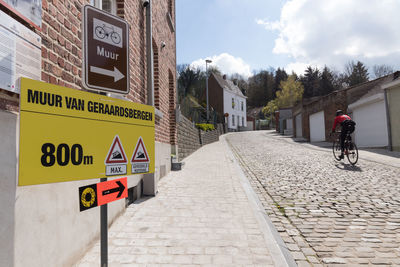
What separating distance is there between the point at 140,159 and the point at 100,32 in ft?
3.61

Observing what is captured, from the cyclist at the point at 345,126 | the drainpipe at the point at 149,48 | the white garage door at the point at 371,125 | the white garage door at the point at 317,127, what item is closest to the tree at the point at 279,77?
the white garage door at the point at 317,127

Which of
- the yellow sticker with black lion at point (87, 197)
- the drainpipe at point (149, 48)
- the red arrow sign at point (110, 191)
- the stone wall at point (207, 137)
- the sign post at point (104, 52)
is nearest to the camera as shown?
the yellow sticker with black lion at point (87, 197)

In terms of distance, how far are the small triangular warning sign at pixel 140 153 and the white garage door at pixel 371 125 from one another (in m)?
15.7

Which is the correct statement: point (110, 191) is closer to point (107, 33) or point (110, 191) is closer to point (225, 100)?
point (107, 33)

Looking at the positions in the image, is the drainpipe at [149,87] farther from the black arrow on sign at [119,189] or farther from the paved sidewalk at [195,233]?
the black arrow on sign at [119,189]

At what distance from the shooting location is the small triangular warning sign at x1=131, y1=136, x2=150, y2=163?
2158 mm

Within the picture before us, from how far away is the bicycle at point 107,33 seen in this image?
206 centimetres

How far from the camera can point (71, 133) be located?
171 centimetres

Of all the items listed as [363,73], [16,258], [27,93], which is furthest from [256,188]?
[363,73]

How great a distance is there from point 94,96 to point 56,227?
1.42 m

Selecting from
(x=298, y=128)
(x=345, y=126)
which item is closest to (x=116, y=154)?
(x=345, y=126)

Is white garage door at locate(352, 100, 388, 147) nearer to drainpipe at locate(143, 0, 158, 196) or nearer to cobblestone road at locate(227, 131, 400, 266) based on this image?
cobblestone road at locate(227, 131, 400, 266)

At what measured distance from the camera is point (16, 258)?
192cm

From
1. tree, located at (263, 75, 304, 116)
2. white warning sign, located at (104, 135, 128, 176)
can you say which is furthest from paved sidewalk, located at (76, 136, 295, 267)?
tree, located at (263, 75, 304, 116)
